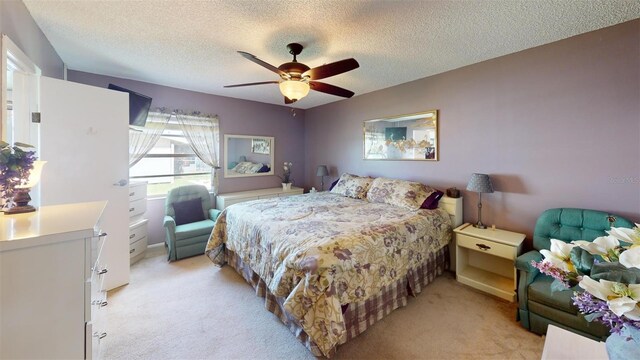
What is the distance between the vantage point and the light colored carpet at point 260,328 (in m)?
1.75

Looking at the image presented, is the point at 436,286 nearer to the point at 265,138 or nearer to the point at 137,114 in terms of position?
the point at 265,138

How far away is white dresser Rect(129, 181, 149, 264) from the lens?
3.14 m

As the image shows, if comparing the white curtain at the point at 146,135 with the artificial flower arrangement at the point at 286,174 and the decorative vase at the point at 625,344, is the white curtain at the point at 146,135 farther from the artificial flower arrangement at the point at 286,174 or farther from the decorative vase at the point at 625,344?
the decorative vase at the point at 625,344

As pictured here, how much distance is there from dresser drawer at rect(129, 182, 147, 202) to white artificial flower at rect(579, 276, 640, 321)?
4041mm

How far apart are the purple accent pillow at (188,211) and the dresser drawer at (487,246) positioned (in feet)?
11.9

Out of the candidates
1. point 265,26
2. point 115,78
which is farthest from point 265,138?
point 265,26

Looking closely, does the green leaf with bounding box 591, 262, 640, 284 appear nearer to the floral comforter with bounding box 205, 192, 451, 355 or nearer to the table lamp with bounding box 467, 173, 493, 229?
the floral comforter with bounding box 205, 192, 451, 355

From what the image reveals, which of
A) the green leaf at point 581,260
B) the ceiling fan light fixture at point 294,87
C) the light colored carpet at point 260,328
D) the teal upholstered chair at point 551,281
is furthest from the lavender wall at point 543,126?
the green leaf at point 581,260

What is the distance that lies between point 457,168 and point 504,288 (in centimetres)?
140

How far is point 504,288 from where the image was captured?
2.43 meters

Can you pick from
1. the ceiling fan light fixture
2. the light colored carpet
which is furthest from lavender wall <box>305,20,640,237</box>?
the ceiling fan light fixture

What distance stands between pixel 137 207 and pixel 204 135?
1476mm

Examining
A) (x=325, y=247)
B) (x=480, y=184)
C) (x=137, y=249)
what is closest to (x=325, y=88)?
(x=325, y=247)

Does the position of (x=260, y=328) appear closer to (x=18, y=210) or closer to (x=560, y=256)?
(x=18, y=210)
